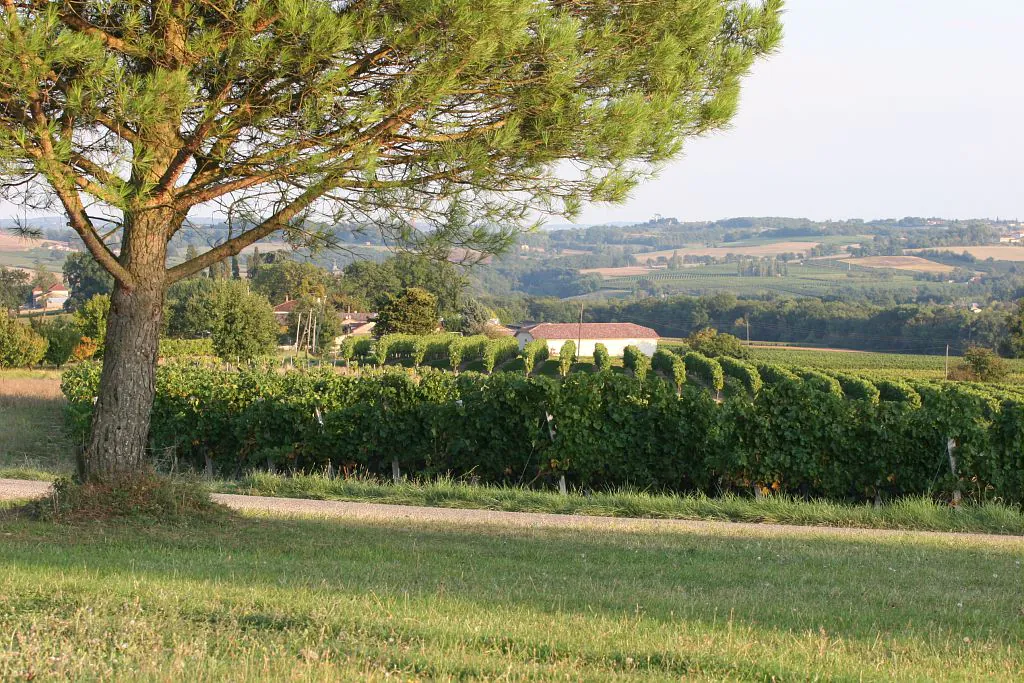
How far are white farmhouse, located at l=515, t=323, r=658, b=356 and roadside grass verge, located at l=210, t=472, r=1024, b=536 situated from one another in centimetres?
10036

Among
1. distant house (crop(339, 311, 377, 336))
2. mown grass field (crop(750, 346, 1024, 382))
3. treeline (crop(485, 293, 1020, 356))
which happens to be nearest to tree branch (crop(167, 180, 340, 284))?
mown grass field (crop(750, 346, 1024, 382))

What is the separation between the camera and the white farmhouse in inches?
4493

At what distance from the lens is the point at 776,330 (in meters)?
136

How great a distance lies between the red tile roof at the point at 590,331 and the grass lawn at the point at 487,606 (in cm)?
10516

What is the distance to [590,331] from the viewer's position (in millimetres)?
117688

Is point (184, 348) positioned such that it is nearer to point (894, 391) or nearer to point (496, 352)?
point (496, 352)

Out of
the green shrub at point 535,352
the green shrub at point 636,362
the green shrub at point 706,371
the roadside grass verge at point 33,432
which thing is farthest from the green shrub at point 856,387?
the roadside grass verge at point 33,432

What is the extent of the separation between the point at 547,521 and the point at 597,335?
107276mm

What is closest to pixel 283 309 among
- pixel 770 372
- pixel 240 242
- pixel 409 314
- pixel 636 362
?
pixel 409 314

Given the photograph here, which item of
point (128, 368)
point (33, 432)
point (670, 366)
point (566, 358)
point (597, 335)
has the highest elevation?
point (128, 368)

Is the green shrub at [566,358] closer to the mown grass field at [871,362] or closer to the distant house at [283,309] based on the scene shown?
the mown grass field at [871,362]

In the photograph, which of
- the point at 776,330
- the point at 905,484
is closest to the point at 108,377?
the point at 905,484

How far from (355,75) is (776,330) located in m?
133

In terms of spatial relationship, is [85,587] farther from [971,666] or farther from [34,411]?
[34,411]
